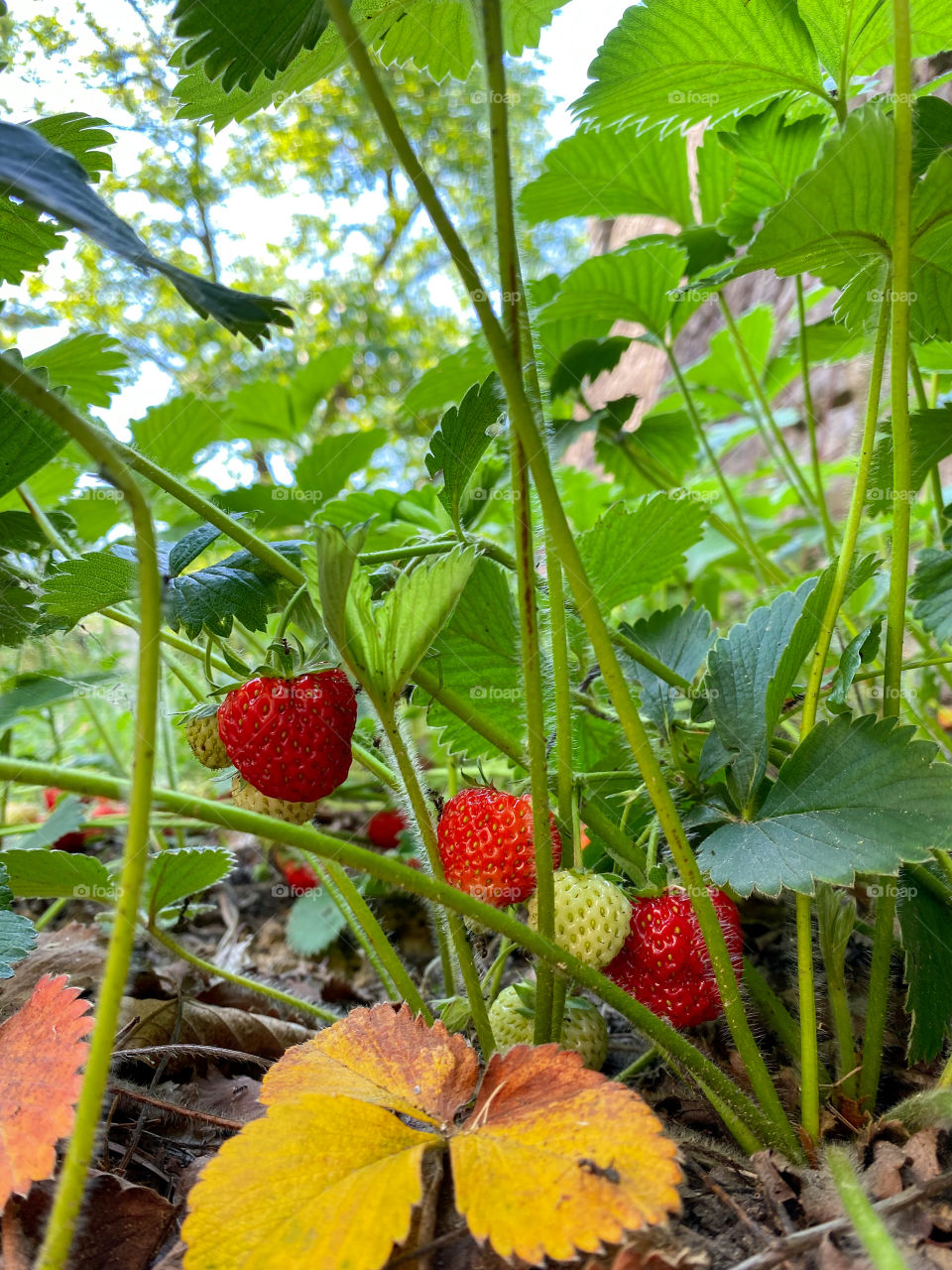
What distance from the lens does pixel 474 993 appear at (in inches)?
21.4

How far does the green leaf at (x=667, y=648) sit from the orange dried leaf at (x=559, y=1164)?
0.31 metres

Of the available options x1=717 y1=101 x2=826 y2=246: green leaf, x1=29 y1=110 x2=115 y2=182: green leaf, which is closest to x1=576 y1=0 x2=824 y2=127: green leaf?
x1=717 y1=101 x2=826 y2=246: green leaf

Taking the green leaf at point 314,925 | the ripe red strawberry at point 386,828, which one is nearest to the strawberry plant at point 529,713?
the green leaf at point 314,925

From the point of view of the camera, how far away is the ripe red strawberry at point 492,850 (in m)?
0.53

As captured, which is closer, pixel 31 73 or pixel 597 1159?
pixel 597 1159

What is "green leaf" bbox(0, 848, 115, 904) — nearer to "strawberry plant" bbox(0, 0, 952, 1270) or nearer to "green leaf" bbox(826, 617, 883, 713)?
"strawberry plant" bbox(0, 0, 952, 1270)

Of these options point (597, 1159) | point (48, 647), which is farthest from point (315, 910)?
point (597, 1159)

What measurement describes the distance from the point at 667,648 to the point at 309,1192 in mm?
504

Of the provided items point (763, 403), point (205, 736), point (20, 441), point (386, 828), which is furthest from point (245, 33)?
point (386, 828)

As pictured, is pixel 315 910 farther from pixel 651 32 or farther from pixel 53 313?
pixel 53 313

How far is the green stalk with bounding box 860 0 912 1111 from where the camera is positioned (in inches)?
19.2

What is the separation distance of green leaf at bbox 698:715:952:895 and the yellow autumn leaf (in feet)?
0.74

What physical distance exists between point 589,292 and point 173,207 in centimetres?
241

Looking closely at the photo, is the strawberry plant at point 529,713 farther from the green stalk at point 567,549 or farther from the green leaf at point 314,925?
the green leaf at point 314,925
